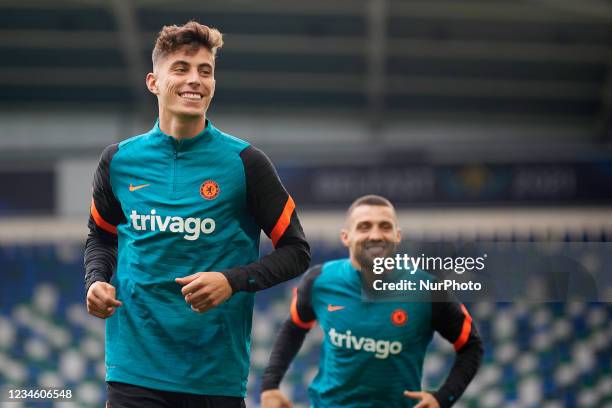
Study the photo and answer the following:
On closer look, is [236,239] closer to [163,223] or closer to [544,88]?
[163,223]

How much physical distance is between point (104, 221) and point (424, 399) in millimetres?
1740

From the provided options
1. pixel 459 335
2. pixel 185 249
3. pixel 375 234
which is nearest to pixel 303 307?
pixel 375 234

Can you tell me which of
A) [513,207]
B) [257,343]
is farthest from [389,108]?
[257,343]

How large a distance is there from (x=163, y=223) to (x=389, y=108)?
30.9ft

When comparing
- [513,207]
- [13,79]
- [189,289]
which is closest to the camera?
[189,289]

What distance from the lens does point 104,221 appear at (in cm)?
309

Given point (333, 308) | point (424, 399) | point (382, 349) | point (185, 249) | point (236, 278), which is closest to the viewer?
point (236, 278)

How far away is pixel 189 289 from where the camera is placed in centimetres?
265

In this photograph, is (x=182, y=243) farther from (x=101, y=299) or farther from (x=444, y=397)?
(x=444, y=397)

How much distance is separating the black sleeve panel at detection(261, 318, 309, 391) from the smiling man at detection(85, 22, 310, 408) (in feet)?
5.36

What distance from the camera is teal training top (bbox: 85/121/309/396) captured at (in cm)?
286

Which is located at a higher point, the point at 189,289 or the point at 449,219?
the point at 189,289

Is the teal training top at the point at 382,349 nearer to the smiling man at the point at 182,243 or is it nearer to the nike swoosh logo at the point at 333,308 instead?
the nike swoosh logo at the point at 333,308

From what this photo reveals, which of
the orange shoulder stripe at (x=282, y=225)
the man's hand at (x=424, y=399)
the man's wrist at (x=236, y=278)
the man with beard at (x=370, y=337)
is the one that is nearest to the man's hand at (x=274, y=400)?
the man with beard at (x=370, y=337)
